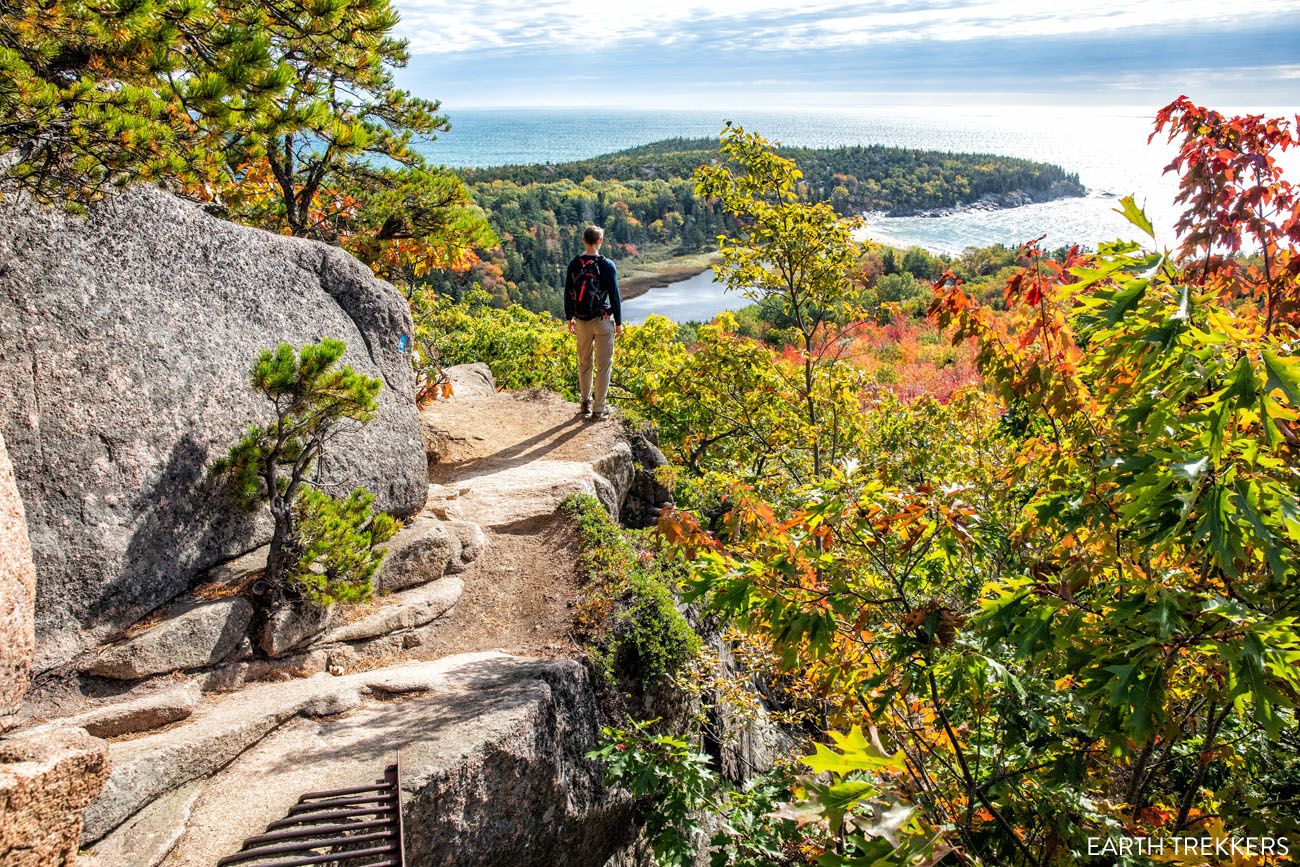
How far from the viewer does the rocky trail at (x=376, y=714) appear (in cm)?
414

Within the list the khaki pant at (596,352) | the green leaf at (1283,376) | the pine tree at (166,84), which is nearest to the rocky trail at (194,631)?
the pine tree at (166,84)

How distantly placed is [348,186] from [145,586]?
5888 millimetres

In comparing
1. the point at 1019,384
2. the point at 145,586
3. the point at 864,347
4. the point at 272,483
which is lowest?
the point at 864,347

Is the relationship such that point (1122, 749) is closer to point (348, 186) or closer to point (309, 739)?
point (309, 739)

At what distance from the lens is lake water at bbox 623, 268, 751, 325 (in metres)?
67.5

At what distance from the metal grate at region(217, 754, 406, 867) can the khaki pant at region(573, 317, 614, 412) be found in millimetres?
6396

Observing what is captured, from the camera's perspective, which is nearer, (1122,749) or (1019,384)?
(1122,749)

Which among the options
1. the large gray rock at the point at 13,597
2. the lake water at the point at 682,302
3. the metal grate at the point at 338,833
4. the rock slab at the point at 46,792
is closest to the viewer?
the rock slab at the point at 46,792

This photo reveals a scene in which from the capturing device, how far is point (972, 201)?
131 metres

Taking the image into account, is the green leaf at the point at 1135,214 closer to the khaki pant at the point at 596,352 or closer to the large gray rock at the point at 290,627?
the large gray rock at the point at 290,627

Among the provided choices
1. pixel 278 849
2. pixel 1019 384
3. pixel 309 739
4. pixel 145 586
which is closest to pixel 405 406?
pixel 145 586

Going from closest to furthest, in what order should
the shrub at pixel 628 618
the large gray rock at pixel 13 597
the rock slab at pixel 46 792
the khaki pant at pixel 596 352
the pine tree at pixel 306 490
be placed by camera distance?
the rock slab at pixel 46 792
the large gray rock at pixel 13 597
the pine tree at pixel 306 490
the shrub at pixel 628 618
the khaki pant at pixel 596 352
